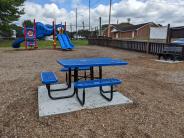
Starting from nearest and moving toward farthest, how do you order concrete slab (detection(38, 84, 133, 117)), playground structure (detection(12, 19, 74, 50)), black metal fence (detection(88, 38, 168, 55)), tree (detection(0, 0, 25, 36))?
concrete slab (detection(38, 84, 133, 117)) → black metal fence (detection(88, 38, 168, 55)) → playground structure (detection(12, 19, 74, 50)) → tree (detection(0, 0, 25, 36))

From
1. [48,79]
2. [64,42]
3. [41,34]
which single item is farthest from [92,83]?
[41,34]

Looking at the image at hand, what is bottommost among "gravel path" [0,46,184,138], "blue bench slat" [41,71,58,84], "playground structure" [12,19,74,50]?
"gravel path" [0,46,184,138]

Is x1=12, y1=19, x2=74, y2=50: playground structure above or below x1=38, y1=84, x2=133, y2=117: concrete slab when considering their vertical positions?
above

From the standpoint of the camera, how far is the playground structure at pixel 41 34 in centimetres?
1625

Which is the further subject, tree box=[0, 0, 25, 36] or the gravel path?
tree box=[0, 0, 25, 36]

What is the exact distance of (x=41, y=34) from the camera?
683 inches

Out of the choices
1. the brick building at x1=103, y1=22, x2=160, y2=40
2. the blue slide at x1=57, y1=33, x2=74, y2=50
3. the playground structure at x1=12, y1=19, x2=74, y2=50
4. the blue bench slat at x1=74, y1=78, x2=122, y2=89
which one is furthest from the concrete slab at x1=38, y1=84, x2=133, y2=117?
the brick building at x1=103, y1=22, x2=160, y2=40

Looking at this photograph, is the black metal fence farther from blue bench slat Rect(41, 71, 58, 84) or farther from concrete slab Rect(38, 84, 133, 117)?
blue bench slat Rect(41, 71, 58, 84)

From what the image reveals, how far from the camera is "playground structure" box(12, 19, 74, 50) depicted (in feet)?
53.3

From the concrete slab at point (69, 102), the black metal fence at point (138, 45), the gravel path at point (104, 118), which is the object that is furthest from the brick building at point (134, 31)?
the concrete slab at point (69, 102)

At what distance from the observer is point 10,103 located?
3682 millimetres

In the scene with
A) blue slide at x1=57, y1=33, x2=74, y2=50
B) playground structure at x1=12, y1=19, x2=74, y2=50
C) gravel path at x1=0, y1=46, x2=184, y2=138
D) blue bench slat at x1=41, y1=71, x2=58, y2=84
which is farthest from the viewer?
playground structure at x1=12, y1=19, x2=74, y2=50

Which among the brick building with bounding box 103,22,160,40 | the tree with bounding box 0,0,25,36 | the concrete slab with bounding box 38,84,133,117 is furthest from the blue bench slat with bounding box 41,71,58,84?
the brick building with bounding box 103,22,160,40

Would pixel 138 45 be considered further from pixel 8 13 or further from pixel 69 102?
pixel 8 13
